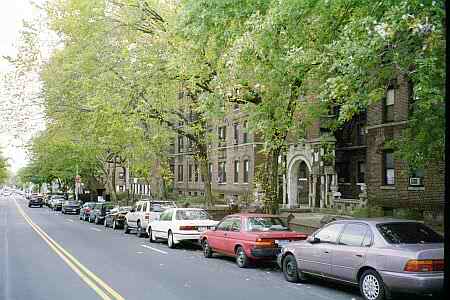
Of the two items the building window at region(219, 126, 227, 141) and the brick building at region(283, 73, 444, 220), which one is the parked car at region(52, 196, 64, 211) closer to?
the building window at region(219, 126, 227, 141)

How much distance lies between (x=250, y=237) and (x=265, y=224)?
35.2 inches

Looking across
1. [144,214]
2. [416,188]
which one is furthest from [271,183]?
[416,188]

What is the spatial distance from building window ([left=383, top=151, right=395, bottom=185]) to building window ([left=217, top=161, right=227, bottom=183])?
2254 centimetres

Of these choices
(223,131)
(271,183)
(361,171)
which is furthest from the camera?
(223,131)

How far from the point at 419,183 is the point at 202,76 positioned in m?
11.1

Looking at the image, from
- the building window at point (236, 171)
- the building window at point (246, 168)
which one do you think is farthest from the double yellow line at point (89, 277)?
the building window at point (236, 171)

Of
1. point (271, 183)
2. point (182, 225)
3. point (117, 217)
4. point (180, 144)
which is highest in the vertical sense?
point (180, 144)

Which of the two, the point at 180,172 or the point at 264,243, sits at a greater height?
the point at 180,172

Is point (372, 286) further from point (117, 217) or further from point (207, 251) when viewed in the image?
point (117, 217)

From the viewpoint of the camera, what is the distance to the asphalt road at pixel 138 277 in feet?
33.5

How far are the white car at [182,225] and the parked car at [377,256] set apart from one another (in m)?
7.62

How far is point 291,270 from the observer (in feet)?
39.5

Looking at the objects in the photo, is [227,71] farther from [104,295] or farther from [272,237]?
[104,295]

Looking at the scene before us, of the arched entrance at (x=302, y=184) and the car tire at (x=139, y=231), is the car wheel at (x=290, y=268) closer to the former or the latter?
the car tire at (x=139, y=231)
